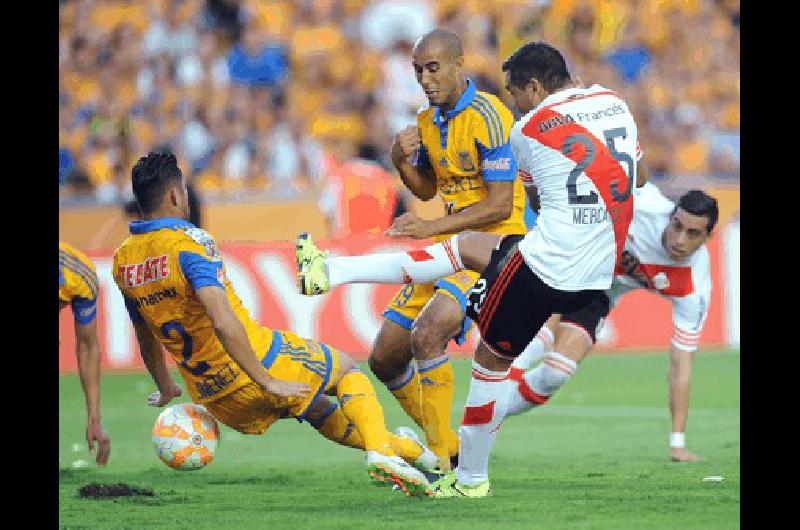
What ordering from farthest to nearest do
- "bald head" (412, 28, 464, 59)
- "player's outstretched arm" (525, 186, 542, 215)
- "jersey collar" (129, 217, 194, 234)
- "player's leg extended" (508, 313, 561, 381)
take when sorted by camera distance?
"player's leg extended" (508, 313, 561, 381) → "bald head" (412, 28, 464, 59) → "player's outstretched arm" (525, 186, 542, 215) → "jersey collar" (129, 217, 194, 234)

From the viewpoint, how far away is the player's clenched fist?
866cm

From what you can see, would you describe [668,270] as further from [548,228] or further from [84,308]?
[84,308]

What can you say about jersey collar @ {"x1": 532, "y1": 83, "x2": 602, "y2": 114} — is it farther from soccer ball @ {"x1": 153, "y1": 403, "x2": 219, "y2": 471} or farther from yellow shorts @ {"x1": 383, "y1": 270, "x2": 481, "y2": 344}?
soccer ball @ {"x1": 153, "y1": 403, "x2": 219, "y2": 471}

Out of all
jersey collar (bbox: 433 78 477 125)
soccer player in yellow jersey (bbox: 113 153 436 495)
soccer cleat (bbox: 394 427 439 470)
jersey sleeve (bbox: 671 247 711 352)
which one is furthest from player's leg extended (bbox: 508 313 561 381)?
soccer player in yellow jersey (bbox: 113 153 436 495)

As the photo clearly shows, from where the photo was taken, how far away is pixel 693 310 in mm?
10258

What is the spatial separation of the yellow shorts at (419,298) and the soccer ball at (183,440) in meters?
1.54

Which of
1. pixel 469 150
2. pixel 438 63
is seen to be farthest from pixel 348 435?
pixel 438 63

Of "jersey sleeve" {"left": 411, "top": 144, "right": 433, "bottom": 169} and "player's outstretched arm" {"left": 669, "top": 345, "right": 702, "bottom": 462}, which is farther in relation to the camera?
"player's outstretched arm" {"left": 669, "top": 345, "right": 702, "bottom": 462}

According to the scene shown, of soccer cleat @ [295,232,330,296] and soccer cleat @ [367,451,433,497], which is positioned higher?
soccer cleat @ [295,232,330,296]

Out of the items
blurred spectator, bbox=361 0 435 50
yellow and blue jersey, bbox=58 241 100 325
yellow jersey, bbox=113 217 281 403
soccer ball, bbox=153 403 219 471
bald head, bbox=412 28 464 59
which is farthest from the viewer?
blurred spectator, bbox=361 0 435 50

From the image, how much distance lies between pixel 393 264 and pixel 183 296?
139cm
